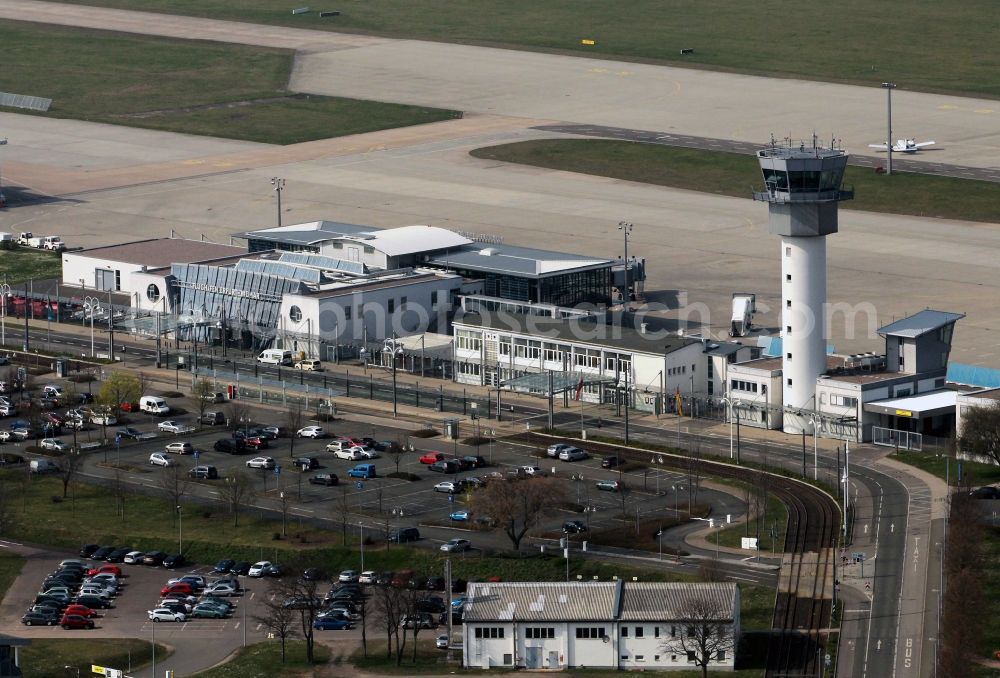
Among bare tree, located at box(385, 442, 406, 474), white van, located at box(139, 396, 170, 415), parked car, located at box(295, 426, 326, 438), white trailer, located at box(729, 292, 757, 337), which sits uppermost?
white trailer, located at box(729, 292, 757, 337)

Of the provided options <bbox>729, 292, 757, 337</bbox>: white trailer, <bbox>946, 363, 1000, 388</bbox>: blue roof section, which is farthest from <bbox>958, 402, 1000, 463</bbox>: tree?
<bbox>729, 292, 757, 337</bbox>: white trailer

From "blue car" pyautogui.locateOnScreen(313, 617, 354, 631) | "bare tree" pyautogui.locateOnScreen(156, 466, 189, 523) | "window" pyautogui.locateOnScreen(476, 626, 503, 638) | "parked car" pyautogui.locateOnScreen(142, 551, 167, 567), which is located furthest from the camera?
"bare tree" pyautogui.locateOnScreen(156, 466, 189, 523)

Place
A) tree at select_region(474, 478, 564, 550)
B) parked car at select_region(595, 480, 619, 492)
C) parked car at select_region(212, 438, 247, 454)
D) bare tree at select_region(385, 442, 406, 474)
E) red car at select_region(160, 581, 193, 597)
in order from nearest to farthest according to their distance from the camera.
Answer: red car at select_region(160, 581, 193, 597)
tree at select_region(474, 478, 564, 550)
parked car at select_region(595, 480, 619, 492)
bare tree at select_region(385, 442, 406, 474)
parked car at select_region(212, 438, 247, 454)

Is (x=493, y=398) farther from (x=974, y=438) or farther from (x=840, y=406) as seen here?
(x=974, y=438)

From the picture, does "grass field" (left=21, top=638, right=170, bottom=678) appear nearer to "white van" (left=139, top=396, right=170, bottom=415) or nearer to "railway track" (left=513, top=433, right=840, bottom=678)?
"railway track" (left=513, top=433, right=840, bottom=678)

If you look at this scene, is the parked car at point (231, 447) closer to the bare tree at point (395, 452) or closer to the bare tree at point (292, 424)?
the bare tree at point (292, 424)

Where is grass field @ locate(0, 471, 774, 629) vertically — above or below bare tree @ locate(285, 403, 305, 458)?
below

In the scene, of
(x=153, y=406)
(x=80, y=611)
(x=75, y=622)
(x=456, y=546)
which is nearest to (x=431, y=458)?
(x=456, y=546)

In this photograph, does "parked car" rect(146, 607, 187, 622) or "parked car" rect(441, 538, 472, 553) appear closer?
"parked car" rect(146, 607, 187, 622)
